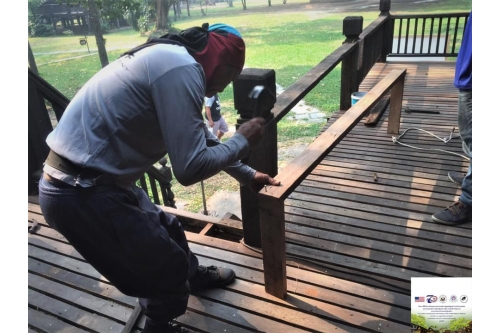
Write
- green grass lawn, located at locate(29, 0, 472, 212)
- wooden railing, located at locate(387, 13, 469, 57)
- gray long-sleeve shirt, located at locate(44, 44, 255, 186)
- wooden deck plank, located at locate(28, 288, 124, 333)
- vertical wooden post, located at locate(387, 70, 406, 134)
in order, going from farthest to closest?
green grass lawn, located at locate(29, 0, 472, 212)
wooden railing, located at locate(387, 13, 469, 57)
vertical wooden post, located at locate(387, 70, 406, 134)
wooden deck plank, located at locate(28, 288, 124, 333)
gray long-sleeve shirt, located at locate(44, 44, 255, 186)

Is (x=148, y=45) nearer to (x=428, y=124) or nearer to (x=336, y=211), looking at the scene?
(x=336, y=211)

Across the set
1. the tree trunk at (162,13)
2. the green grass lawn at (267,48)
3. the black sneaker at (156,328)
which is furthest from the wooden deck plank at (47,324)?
the tree trunk at (162,13)

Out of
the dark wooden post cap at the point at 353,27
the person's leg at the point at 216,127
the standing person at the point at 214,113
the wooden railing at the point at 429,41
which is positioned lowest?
the person's leg at the point at 216,127

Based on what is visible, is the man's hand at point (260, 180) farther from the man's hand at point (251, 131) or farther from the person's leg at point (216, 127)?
the person's leg at point (216, 127)

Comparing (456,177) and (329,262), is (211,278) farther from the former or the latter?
(456,177)

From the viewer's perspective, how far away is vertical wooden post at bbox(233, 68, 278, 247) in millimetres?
1604

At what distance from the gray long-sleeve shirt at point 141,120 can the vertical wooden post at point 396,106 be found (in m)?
2.42

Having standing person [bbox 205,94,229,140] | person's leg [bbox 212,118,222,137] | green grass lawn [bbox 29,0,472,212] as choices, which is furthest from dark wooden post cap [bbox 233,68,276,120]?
green grass lawn [bbox 29,0,472,212]

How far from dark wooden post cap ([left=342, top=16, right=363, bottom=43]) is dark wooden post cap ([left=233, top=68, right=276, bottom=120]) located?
2.44m

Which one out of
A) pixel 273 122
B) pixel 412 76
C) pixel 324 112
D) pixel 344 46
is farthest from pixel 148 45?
pixel 324 112

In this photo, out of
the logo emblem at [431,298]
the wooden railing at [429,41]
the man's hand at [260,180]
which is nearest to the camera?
the logo emblem at [431,298]

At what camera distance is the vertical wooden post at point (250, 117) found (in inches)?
63.1

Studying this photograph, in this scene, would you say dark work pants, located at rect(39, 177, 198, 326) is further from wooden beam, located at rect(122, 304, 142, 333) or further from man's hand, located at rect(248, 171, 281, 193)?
man's hand, located at rect(248, 171, 281, 193)

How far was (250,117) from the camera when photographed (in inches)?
66.6
